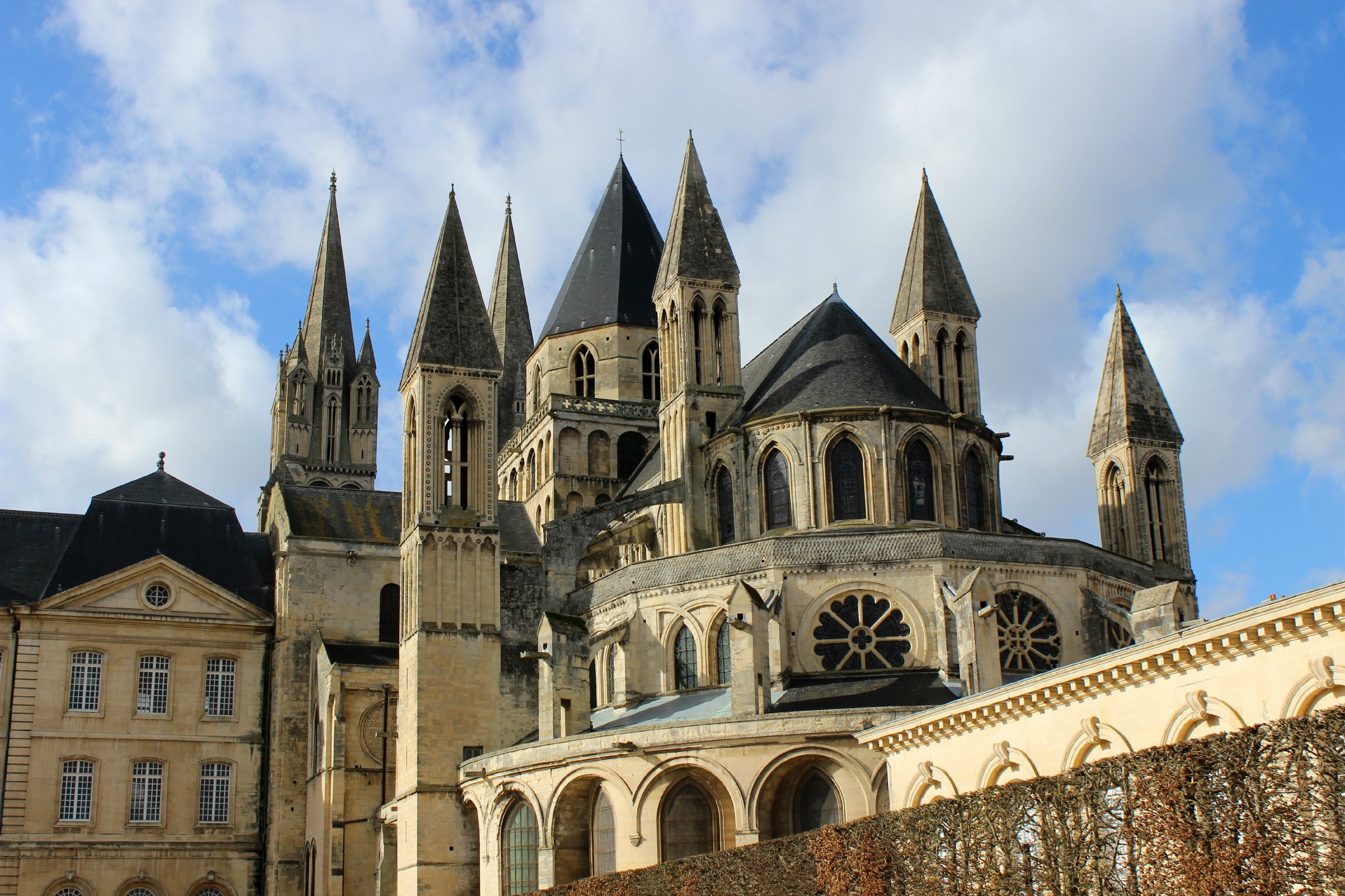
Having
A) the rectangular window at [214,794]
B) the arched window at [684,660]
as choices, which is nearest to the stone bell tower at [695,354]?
the arched window at [684,660]

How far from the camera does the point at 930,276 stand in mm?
46062

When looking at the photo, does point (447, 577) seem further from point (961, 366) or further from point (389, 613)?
point (961, 366)

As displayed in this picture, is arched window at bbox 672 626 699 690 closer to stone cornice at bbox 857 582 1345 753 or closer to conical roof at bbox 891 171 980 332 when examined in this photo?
stone cornice at bbox 857 582 1345 753

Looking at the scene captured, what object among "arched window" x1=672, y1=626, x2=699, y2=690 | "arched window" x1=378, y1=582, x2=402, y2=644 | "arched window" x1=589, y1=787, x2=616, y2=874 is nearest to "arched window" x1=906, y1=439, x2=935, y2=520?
"arched window" x1=672, y1=626, x2=699, y2=690

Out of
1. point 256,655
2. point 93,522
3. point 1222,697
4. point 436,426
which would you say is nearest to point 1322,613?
point 1222,697

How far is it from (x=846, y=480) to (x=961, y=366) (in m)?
7.03

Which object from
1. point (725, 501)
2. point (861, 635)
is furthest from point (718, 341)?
point (861, 635)

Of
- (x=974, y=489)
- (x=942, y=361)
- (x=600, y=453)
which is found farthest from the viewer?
(x=600, y=453)

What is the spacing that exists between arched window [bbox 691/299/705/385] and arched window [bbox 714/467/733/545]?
297 centimetres

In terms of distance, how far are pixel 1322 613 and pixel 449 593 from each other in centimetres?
2661

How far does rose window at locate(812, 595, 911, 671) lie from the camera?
35.6 m

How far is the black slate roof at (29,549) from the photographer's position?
4772 cm

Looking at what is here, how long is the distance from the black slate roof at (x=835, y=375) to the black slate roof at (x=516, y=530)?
1050cm

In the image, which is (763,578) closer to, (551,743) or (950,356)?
(551,743)
